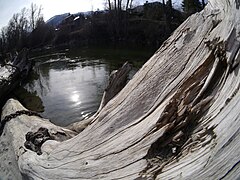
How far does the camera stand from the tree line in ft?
83.2

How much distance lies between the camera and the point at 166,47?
9.27 feet

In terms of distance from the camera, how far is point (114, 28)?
106ft

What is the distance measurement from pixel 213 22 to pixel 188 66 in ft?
1.26

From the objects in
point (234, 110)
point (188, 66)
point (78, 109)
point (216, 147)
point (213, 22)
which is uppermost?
point (213, 22)

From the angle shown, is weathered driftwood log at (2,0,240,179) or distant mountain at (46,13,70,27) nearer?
weathered driftwood log at (2,0,240,179)

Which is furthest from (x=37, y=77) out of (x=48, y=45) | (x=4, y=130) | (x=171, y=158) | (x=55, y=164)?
(x=48, y=45)

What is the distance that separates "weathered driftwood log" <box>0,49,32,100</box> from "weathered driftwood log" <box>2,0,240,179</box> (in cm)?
805

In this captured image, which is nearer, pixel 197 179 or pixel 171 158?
pixel 197 179

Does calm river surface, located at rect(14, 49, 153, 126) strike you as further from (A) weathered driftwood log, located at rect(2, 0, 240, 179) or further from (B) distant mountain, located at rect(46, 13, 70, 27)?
(B) distant mountain, located at rect(46, 13, 70, 27)

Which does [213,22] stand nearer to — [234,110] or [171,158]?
[234,110]

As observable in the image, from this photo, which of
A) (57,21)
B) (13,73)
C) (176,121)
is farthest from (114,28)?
(57,21)

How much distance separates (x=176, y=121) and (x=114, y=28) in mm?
31108

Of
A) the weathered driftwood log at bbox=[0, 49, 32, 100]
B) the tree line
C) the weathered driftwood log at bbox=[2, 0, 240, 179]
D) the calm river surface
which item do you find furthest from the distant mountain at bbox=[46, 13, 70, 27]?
the weathered driftwood log at bbox=[2, 0, 240, 179]

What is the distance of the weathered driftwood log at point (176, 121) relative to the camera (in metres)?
1.72
